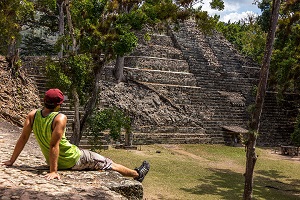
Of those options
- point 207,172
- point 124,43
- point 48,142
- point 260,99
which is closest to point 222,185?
point 207,172

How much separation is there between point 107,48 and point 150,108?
779 centimetres

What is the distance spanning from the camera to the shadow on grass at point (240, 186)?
8.80 meters

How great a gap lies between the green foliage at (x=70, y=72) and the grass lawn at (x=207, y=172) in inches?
109

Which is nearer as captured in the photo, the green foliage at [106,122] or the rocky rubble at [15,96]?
the green foliage at [106,122]

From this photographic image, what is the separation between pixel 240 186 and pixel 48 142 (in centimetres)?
692

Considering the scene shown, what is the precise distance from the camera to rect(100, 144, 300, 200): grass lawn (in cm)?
870

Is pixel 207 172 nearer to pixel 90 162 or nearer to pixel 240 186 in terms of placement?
pixel 240 186

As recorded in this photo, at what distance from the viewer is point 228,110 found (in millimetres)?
18281

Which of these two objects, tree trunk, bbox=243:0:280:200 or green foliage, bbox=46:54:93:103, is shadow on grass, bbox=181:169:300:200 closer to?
tree trunk, bbox=243:0:280:200

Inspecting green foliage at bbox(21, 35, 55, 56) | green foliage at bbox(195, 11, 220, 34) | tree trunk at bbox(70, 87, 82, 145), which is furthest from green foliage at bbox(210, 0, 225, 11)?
green foliage at bbox(21, 35, 55, 56)

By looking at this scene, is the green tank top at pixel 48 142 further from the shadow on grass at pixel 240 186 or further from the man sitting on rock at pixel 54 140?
the shadow on grass at pixel 240 186

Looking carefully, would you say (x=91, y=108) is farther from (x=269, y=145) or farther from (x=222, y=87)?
(x=222, y=87)

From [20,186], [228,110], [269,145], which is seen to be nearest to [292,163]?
[269,145]

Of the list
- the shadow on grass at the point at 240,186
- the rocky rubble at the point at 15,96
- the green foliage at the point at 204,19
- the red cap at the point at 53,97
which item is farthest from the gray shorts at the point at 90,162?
the green foliage at the point at 204,19
